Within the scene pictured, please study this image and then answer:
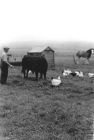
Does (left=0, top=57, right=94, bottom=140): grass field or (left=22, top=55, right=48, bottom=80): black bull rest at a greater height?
(left=22, top=55, right=48, bottom=80): black bull

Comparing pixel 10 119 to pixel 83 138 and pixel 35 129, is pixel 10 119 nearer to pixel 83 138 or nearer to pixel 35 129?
pixel 35 129

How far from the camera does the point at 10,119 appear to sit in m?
8.26

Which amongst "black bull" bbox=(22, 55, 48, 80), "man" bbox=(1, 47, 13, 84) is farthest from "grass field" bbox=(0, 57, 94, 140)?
"black bull" bbox=(22, 55, 48, 80)

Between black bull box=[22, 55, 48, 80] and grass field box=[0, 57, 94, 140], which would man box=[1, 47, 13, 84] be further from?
black bull box=[22, 55, 48, 80]

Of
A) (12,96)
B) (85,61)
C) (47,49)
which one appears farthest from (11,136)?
(85,61)

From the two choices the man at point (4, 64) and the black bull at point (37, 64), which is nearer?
the man at point (4, 64)

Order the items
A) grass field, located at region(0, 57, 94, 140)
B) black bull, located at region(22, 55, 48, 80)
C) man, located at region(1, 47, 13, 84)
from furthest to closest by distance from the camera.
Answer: black bull, located at region(22, 55, 48, 80) → man, located at region(1, 47, 13, 84) → grass field, located at region(0, 57, 94, 140)

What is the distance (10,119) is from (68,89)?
6870 mm

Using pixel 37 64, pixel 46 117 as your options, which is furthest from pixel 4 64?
pixel 46 117

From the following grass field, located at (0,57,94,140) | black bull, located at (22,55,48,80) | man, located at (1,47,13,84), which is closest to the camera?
grass field, located at (0,57,94,140)

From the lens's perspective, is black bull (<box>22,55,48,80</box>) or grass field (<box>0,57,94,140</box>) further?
black bull (<box>22,55,48,80</box>)

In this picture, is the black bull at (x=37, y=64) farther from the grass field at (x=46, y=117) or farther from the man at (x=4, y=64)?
the grass field at (x=46, y=117)

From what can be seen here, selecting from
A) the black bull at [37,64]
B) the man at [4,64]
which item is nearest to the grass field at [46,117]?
the man at [4,64]

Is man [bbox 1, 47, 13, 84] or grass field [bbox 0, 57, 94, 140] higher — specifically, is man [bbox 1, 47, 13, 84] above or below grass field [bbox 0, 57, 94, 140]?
above
